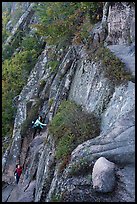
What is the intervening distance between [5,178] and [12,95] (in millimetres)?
11064

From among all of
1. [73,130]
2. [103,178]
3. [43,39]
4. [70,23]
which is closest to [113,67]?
[73,130]

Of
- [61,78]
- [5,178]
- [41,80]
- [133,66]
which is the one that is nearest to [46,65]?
[41,80]

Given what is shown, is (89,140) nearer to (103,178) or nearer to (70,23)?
(103,178)

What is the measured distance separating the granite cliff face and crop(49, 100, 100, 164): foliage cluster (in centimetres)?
32

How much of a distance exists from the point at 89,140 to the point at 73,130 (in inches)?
74.7

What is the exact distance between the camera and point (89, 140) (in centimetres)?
1043

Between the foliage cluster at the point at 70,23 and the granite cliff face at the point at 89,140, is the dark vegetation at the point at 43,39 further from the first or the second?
the granite cliff face at the point at 89,140

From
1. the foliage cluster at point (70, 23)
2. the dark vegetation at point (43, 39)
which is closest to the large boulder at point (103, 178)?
the dark vegetation at point (43, 39)

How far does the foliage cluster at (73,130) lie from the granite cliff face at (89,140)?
0.32m

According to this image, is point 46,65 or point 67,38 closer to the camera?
point 67,38

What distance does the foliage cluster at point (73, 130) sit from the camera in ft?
37.8

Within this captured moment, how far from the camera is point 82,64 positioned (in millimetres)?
16328

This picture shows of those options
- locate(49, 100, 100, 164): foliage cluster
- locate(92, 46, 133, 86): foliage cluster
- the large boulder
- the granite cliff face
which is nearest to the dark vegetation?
the granite cliff face

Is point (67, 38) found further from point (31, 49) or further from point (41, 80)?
point (31, 49)
